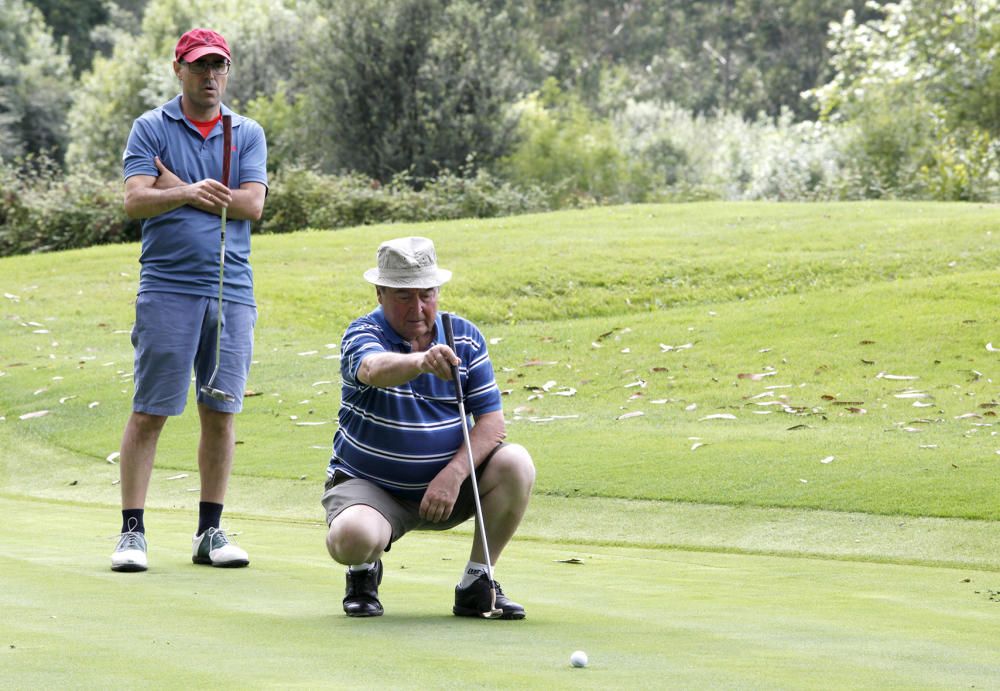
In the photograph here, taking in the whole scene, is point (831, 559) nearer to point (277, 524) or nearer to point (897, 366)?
point (277, 524)

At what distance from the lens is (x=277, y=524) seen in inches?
337

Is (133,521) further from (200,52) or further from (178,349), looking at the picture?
(200,52)

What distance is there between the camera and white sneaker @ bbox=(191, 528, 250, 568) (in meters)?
6.13

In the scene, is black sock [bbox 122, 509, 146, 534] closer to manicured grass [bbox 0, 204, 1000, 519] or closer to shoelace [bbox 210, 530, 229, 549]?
shoelace [bbox 210, 530, 229, 549]

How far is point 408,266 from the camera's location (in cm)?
489

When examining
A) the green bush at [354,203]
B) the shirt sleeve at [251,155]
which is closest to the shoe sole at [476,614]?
the shirt sleeve at [251,155]

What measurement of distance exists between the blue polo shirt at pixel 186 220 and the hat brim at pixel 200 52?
25 centimetres

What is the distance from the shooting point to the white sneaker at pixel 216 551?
613cm

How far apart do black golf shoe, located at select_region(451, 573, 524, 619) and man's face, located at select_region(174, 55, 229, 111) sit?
2.54 metres

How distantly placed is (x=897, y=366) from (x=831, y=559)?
7141mm

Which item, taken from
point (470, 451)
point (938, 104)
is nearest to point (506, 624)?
point (470, 451)

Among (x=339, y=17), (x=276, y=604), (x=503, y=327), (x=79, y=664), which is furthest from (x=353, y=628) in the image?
(x=339, y=17)

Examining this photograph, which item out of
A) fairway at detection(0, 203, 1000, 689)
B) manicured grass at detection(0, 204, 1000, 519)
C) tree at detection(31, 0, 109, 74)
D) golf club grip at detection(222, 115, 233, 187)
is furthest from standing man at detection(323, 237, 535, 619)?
tree at detection(31, 0, 109, 74)

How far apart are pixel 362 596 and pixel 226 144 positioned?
2370 millimetres
